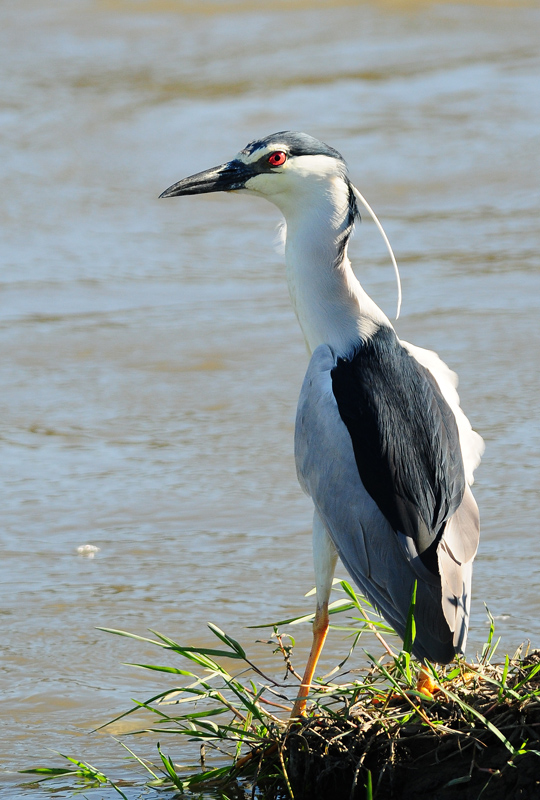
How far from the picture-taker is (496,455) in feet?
16.6

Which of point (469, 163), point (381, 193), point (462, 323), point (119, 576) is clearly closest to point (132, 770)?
point (119, 576)

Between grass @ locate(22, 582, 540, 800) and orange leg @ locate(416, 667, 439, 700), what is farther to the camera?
orange leg @ locate(416, 667, 439, 700)

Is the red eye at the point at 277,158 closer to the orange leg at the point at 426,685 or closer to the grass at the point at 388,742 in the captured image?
the grass at the point at 388,742

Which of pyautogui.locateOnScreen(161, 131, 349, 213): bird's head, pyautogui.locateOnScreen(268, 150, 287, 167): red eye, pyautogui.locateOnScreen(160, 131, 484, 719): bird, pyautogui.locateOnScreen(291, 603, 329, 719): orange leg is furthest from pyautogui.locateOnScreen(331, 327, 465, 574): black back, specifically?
pyautogui.locateOnScreen(268, 150, 287, 167): red eye

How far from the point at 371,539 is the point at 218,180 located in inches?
49.4

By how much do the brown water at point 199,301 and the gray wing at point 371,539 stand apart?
26.0 inches

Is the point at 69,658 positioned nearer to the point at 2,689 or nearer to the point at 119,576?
the point at 2,689

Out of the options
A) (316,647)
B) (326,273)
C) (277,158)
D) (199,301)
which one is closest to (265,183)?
(277,158)

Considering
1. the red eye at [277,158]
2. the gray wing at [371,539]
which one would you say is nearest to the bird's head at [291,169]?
the red eye at [277,158]

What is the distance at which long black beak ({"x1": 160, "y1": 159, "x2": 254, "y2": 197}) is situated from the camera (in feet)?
12.4

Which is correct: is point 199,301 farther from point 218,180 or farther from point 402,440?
point 402,440

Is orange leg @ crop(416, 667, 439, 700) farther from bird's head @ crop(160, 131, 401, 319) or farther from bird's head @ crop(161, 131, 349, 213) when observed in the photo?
bird's head @ crop(161, 131, 349, 213)

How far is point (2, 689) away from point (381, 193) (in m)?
5.44

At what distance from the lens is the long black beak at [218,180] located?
12.4 ft
